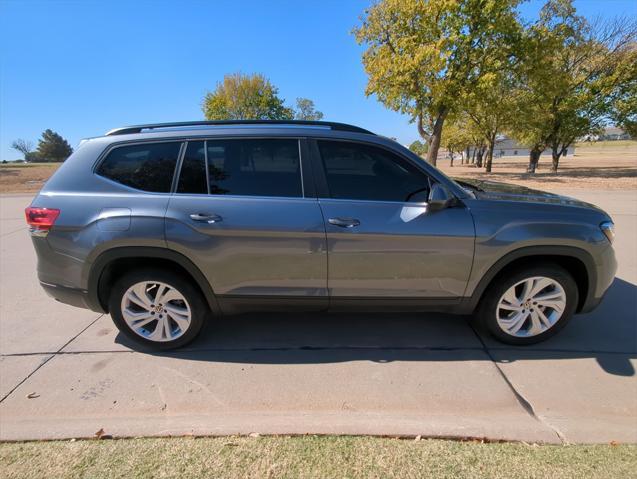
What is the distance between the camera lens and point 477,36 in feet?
55.6

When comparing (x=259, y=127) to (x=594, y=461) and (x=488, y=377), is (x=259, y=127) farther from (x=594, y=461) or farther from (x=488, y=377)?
(x=594, y=461)

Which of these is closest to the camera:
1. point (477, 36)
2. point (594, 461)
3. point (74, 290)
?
point (594, 461)

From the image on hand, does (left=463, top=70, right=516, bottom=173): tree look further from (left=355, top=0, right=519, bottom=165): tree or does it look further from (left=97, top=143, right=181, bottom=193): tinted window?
(left=97, top=143, right=181, bottom=193): tinted window

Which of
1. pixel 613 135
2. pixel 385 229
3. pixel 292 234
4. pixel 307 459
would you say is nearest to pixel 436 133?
pixel 385 229

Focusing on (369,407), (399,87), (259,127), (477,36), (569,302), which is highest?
(477,36)

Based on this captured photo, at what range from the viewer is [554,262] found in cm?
284

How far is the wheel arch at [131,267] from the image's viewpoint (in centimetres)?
267

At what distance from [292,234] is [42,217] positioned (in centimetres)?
199

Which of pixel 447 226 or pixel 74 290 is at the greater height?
pixel 447 226

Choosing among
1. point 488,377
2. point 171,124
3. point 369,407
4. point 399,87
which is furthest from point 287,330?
point 399,87

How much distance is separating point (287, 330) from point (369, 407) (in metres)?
1.18

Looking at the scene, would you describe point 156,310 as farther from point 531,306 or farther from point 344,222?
point 531,306

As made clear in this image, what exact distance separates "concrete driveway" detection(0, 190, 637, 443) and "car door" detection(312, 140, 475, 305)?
584mm

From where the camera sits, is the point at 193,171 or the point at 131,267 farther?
the point at 131,267
